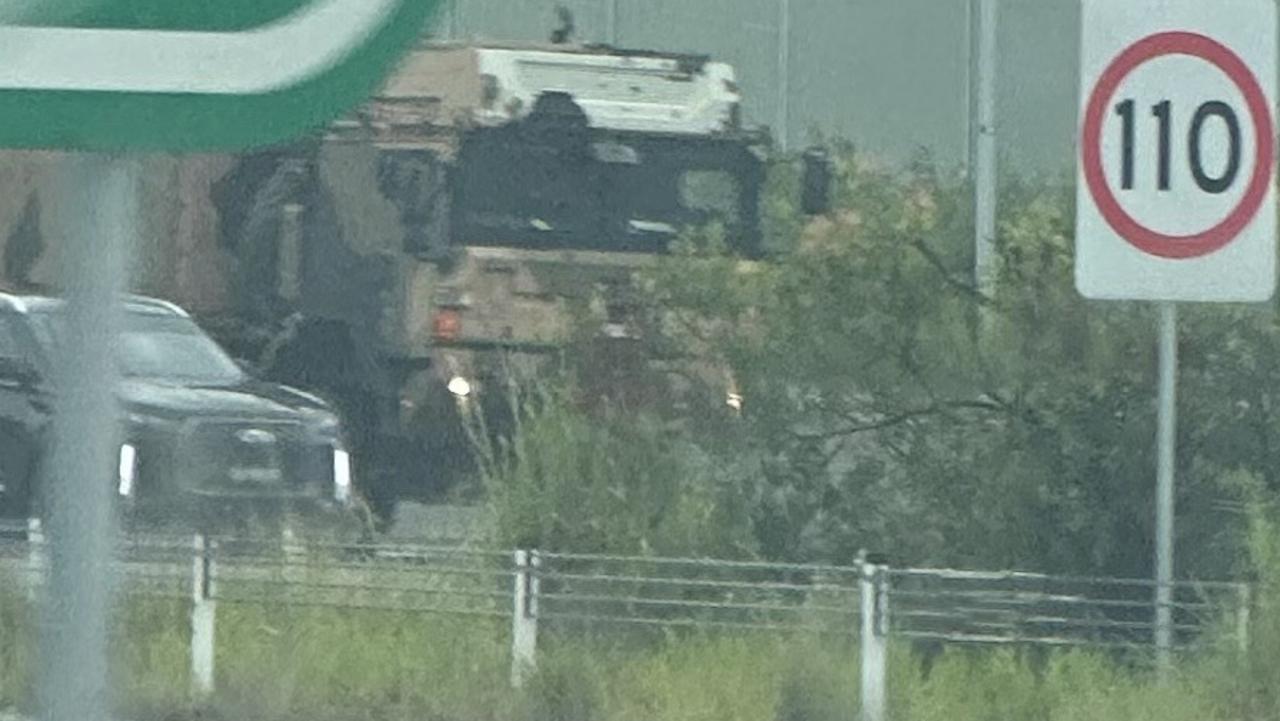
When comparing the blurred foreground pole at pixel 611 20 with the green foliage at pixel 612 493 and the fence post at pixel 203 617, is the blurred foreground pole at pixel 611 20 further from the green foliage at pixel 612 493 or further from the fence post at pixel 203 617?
the fence post at pixel 203 617

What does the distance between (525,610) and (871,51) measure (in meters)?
14.9

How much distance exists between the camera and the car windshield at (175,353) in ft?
59.8

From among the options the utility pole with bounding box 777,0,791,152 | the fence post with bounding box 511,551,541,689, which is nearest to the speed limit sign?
the fence post with bounding box 511,551,541,689

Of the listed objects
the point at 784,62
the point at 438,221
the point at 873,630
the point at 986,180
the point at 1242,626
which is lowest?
the point at 873,630

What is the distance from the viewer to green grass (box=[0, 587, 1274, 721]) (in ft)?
34.5

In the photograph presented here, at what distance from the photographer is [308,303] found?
20.6 meters

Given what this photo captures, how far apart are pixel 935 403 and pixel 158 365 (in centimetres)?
704

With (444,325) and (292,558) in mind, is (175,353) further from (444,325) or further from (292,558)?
(292,558)

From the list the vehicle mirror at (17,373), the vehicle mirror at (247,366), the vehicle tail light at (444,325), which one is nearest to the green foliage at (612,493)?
the vehicle mirror at (17,373)

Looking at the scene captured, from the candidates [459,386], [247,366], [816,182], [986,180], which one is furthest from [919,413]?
[247,366]

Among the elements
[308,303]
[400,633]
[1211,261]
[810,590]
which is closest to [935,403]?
[810,590]

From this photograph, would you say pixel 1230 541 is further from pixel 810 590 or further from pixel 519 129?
pixel 519 129

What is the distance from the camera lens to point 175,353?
734 inches

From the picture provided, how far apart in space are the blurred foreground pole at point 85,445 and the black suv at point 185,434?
14528 mm
